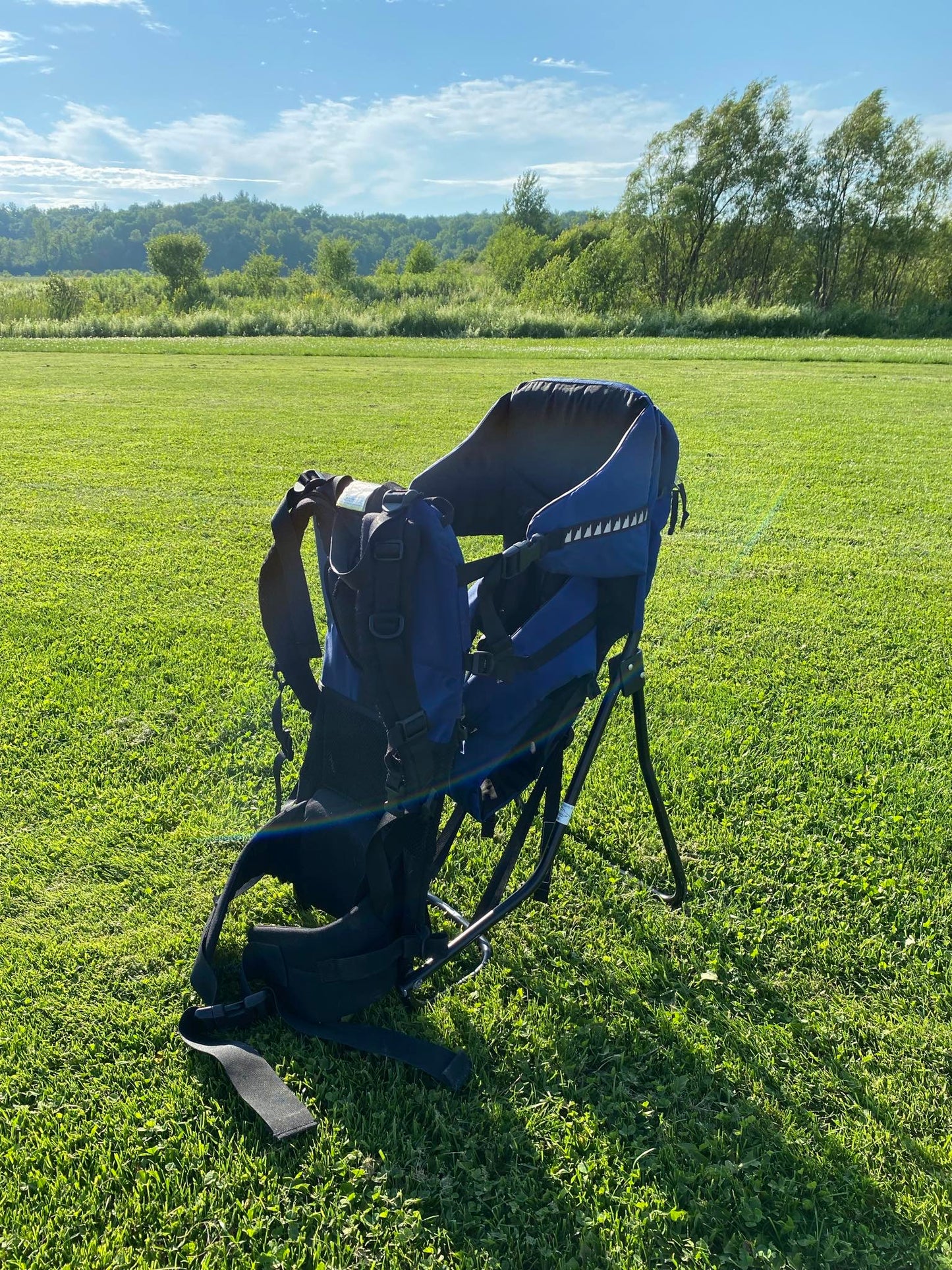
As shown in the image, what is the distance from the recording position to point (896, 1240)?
1486 millimetres

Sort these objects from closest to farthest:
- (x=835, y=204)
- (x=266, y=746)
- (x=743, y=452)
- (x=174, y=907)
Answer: (x=174, y=907) → (x=266, y=746) → (x=743, y=452) → (x=835, y=204)

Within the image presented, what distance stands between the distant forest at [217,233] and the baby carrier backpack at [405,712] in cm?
11356

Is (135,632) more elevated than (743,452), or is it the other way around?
(743,452)

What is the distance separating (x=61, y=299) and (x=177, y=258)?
17.8 metres

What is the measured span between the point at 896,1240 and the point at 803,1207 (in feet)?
0.56

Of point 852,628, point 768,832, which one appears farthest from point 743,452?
point 768,832

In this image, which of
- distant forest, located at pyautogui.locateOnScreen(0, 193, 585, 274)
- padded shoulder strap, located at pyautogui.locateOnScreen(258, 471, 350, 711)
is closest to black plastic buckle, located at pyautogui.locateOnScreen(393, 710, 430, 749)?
padded shoulder strap, located at pyautogui.locateOnScreen(258, 471, 350, 711)

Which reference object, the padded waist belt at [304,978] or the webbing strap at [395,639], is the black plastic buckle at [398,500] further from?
the padded waist belt at [304,978]

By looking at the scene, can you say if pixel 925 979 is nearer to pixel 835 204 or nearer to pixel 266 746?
pixel 266 746

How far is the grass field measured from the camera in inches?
59.8

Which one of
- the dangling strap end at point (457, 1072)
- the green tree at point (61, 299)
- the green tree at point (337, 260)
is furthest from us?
the green tree at point (337, 260)

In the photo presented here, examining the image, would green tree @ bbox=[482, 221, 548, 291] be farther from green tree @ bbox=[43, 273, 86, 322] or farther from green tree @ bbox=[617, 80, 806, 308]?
green tree @ bbox=[43, 273, 86, 322]

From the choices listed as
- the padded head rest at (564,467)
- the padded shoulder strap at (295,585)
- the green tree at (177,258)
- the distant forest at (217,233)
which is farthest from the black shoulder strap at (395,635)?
the distant forest at (217,233)

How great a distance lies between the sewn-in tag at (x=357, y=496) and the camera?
168cm
